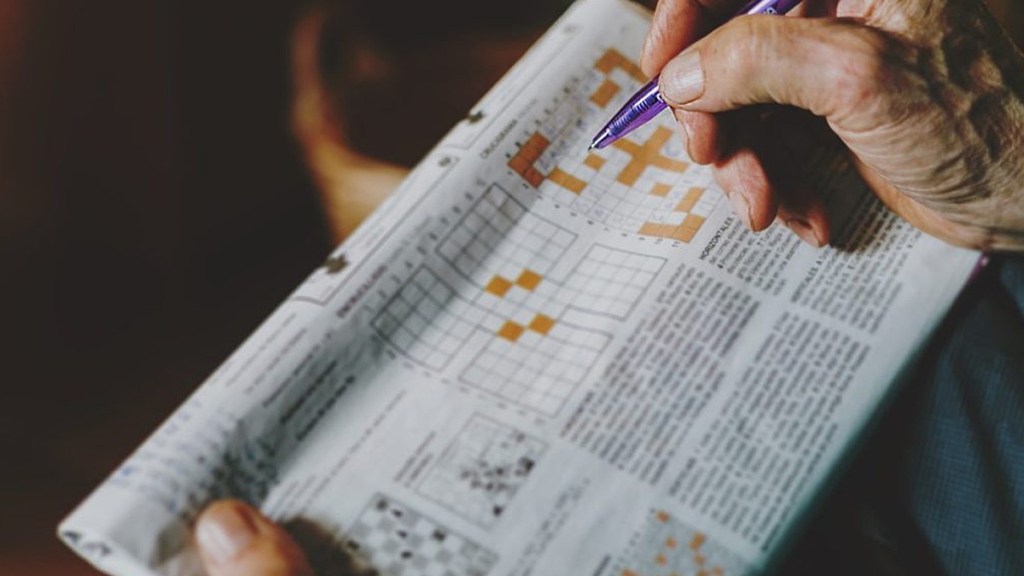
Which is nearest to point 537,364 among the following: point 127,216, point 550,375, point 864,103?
point 550,375

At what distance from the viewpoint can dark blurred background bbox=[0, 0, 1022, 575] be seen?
44.5 inches

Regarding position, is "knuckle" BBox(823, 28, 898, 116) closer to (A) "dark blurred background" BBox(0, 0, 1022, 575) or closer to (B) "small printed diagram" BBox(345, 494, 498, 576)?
(B) "small printed diagram" BBox(345, 494, 498, 576)

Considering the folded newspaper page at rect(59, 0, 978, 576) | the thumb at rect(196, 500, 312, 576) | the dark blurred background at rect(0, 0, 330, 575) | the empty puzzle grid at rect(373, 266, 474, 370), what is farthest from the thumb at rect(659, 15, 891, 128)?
the dark blurred background at rect(0, 0, 330, 575)

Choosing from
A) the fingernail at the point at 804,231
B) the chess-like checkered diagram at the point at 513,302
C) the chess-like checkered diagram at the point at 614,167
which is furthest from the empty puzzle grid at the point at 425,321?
the fingernail at the point at 804,231

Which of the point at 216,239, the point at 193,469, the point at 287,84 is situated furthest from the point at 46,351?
the point at 193,469

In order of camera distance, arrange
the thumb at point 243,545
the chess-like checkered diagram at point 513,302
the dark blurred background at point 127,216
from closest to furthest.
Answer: the thumb at point 243,545 < the chess-like checkered diagram at point 513,302 < the dark blurred background at point 127,216

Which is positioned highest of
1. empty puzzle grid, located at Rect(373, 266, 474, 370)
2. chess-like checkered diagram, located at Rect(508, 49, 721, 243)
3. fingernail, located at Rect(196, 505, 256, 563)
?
chess-like checkered diagram, located at Rect(508, 49, 721, 243)

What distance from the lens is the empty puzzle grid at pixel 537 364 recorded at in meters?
0.56

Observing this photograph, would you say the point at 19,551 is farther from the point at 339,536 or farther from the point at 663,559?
the point at 663,559

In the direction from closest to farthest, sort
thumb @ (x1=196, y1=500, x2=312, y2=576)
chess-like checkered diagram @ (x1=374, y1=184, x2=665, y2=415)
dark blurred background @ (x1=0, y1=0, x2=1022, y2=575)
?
1. thumb @ (x1=196, y1=500, x2=312, y2=576)
2. chess-like checkered diagram @ (x1=374, y1=184, x2=665, y2=415)
3. dark blurred background @ (x1=0, y1=0, x2=1022, y2=575)

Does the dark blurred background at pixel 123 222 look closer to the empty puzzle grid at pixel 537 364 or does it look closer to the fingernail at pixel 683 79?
the empty puzzle grid at pixel 537 364

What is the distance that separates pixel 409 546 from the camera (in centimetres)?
51

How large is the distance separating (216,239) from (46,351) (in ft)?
0.89

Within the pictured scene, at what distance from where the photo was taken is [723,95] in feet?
1.86
